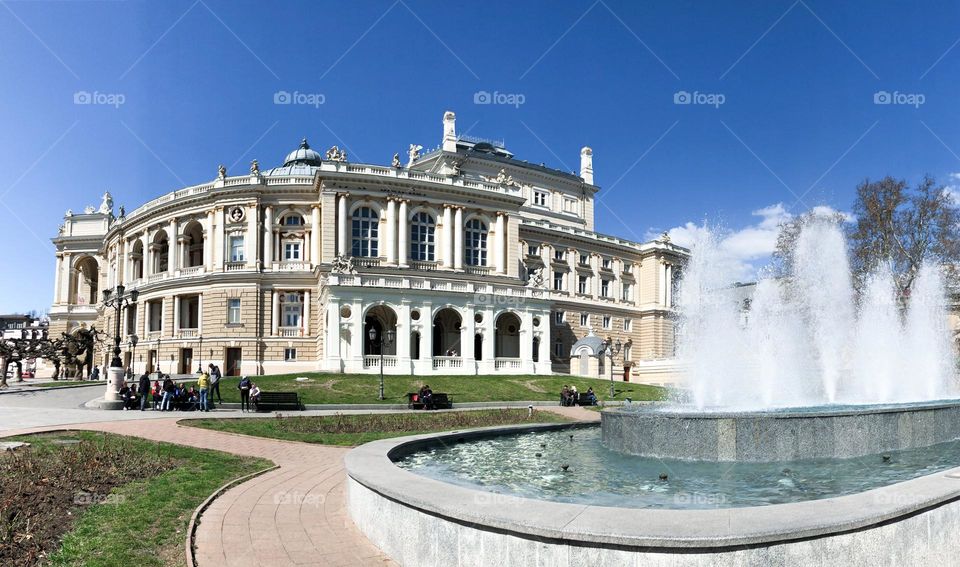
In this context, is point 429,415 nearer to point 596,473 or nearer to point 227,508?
point 596,473

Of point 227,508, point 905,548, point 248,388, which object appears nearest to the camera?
point 905,548

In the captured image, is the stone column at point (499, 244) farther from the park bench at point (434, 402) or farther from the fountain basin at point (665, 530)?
the fountain basin at point (665, 530)

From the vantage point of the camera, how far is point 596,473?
1223cm

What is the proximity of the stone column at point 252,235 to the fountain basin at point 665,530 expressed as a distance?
180 ft

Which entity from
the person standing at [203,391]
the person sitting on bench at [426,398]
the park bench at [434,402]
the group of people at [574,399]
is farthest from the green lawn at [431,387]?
the person standing at [203,391]

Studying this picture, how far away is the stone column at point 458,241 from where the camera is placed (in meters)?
59.5

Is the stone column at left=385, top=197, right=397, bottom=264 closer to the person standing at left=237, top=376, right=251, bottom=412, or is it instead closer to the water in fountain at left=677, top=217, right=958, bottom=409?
the person standing at left=237, top=376, right=251, bottom=412

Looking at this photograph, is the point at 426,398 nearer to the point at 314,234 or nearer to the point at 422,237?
the point at 422,237

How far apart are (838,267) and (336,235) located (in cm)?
3802

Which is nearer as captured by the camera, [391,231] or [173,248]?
[391,231]

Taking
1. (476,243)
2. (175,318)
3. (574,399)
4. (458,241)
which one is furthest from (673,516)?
(175,318)

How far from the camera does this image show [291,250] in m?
61.2

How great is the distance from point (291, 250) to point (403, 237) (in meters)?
11.1

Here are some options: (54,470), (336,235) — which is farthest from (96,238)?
(54,470)
